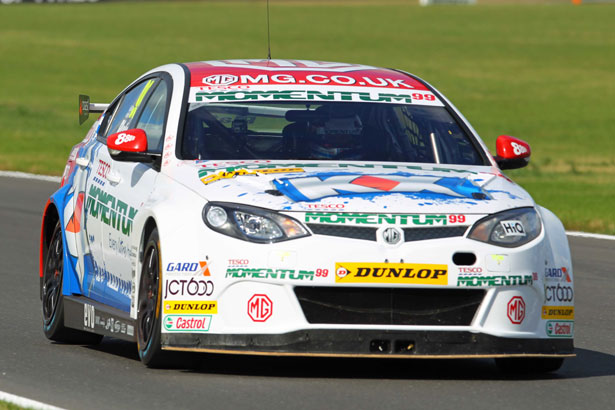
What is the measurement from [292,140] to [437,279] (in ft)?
4.54

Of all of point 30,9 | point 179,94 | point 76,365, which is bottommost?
point 30,9

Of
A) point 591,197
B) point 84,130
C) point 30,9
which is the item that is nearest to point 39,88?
point 84,130

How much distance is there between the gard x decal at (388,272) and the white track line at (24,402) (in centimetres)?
133

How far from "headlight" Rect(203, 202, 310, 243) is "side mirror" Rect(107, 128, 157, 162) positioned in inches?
31.5

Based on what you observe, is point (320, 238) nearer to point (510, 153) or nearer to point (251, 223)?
point (251, 223)

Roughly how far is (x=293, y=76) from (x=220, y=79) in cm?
39

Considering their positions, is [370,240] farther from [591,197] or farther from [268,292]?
[591,197]

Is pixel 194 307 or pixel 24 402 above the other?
pixel 194 307

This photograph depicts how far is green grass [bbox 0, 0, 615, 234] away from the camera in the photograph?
27.1 metres

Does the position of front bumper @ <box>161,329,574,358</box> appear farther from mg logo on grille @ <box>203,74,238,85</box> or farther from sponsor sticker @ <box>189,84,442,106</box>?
mg logo on grille @ <box>203,74,238,85</box>

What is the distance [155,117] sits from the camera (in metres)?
7.89

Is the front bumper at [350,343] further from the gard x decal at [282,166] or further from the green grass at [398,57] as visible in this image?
the green grass at [398,57]

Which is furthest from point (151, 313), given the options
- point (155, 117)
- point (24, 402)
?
point (155, 117)

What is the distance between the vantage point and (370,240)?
652 centimetres
